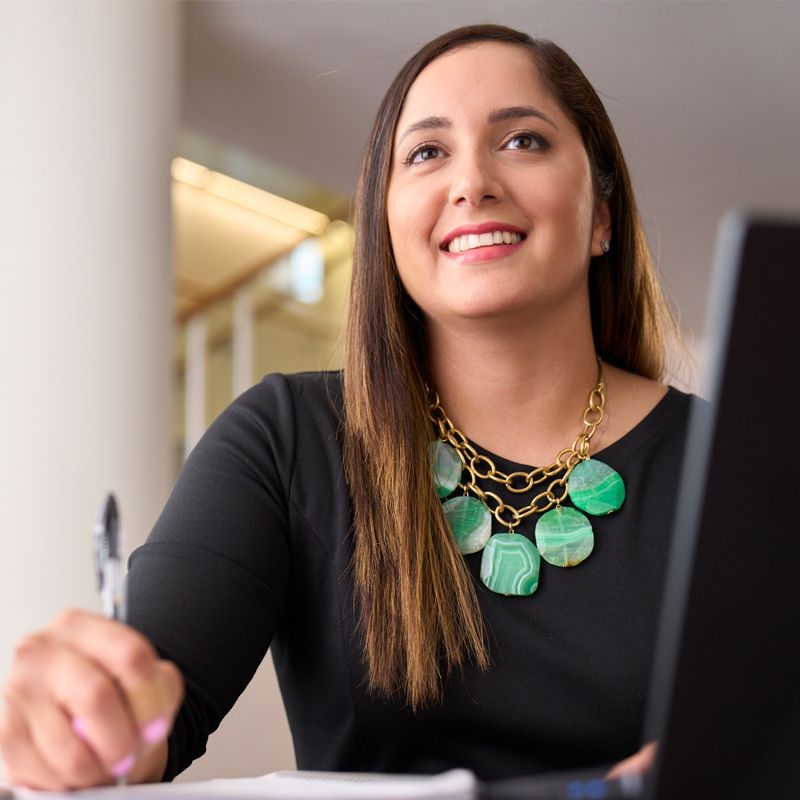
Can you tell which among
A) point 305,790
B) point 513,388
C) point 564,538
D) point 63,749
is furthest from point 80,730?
point 513,388

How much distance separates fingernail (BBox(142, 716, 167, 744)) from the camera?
25.5 inches

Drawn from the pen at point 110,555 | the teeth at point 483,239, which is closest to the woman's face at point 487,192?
the teeth at point 483,239

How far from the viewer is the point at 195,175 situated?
5.23 meters

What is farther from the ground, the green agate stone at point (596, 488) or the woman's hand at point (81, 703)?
the woman's hand at point (81, 703)

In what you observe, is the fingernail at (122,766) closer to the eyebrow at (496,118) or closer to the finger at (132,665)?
the finger at (132,665)

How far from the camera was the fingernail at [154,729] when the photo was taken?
0.65 metres

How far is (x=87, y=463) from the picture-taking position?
100 inches

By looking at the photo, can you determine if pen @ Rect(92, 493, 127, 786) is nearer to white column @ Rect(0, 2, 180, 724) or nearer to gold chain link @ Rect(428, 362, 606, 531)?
gold chain link @ Rect(428, 362, 606, 531)

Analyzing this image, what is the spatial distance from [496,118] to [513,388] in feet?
1.03

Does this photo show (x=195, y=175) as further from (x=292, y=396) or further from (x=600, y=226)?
(x=292, y=396)

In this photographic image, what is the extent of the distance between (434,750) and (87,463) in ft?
5.57

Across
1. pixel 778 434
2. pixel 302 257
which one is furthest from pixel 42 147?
pixel 302 257

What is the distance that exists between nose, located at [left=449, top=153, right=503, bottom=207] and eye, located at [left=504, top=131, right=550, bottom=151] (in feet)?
0.14

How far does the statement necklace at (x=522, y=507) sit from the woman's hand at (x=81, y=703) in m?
0.51
